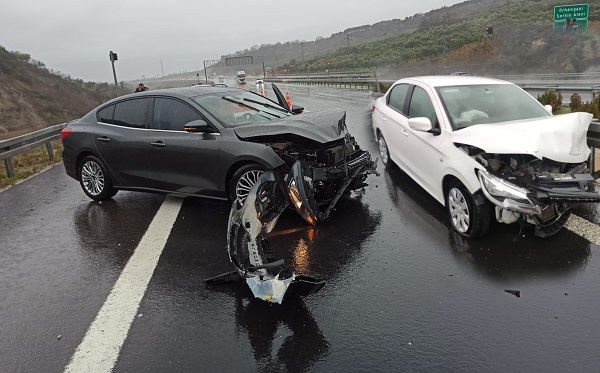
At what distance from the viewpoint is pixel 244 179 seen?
5938mm

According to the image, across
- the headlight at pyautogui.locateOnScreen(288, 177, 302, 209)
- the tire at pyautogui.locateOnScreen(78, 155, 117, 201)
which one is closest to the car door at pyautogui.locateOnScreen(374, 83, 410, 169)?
the headlight at pyautogui.locateOnScreen(288, 177, 302, 209)

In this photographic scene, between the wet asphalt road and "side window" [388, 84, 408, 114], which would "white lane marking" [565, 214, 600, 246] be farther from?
"side window" [388, 84, 408, 114]

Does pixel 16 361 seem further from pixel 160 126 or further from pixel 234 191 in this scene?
pixel 160 126

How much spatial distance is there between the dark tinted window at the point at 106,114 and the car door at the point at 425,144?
445 centimetres

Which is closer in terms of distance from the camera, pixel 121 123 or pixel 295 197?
pixel 295 197

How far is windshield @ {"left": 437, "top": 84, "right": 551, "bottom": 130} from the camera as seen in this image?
5.56 metres

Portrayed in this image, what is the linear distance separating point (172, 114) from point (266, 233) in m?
2.87

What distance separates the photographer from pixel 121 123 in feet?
23.0

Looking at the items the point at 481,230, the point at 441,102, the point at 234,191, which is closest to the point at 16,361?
the point at 234,191

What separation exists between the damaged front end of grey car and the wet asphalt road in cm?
26

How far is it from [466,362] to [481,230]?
2.05 m

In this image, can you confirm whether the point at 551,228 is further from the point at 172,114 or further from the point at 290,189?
the point at 172,114


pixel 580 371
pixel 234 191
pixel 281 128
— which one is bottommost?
pixel 580 371

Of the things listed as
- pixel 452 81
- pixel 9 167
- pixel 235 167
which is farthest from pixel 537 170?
pixel 9 167
